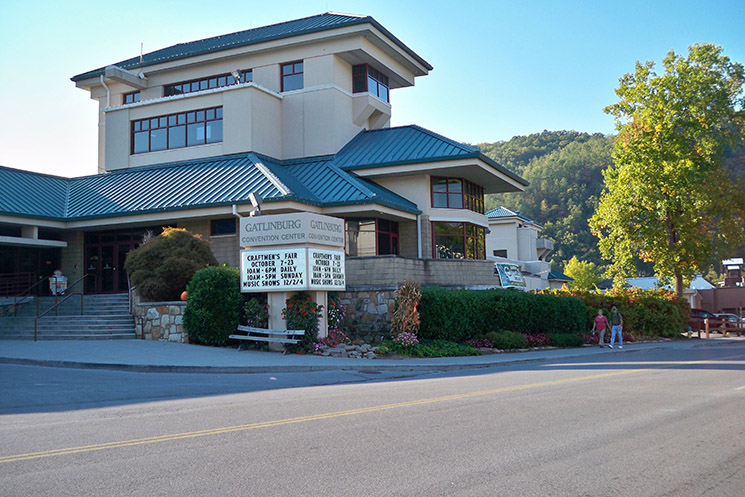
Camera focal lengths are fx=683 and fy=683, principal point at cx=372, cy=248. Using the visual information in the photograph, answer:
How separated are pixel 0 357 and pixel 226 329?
6073mm

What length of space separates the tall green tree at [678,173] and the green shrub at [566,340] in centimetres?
1321

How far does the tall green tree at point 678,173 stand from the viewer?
38312mm

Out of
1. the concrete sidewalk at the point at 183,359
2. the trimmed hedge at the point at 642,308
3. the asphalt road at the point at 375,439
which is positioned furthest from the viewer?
the trimmed hedge at the point at 642,308

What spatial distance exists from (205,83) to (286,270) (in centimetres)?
1933

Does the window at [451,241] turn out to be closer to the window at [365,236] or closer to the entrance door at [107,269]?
the window at [365,236]

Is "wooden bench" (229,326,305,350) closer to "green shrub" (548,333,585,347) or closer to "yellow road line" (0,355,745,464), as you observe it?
"yellow road line" (0,355,745,464)

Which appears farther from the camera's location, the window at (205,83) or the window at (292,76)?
the window at (205,83)

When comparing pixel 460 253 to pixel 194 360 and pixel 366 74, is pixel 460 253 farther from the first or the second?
pixel 194 360

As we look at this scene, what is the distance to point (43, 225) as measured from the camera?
2856cm

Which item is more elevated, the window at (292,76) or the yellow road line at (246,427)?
the window at (292,76)

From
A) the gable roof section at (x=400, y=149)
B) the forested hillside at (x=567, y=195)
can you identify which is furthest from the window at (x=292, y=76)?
the forested hillside at (x=567, y=195)

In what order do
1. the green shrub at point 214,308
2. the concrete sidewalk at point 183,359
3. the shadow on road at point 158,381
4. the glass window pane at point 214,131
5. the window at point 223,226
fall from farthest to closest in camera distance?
the glass window pane at point 214,131 → the window at point 223,226 → the green shrub at point 214,308 → the concrete sidewalk at point 183,359 → the shadow on road at point 158,381

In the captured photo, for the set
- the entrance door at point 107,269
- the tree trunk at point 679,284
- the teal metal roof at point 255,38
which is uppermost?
the teal metal roof at point 255,38

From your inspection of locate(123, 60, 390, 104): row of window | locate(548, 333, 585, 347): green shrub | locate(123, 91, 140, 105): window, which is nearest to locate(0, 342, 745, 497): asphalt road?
locate(548, 333, 585, 347): green shrub
